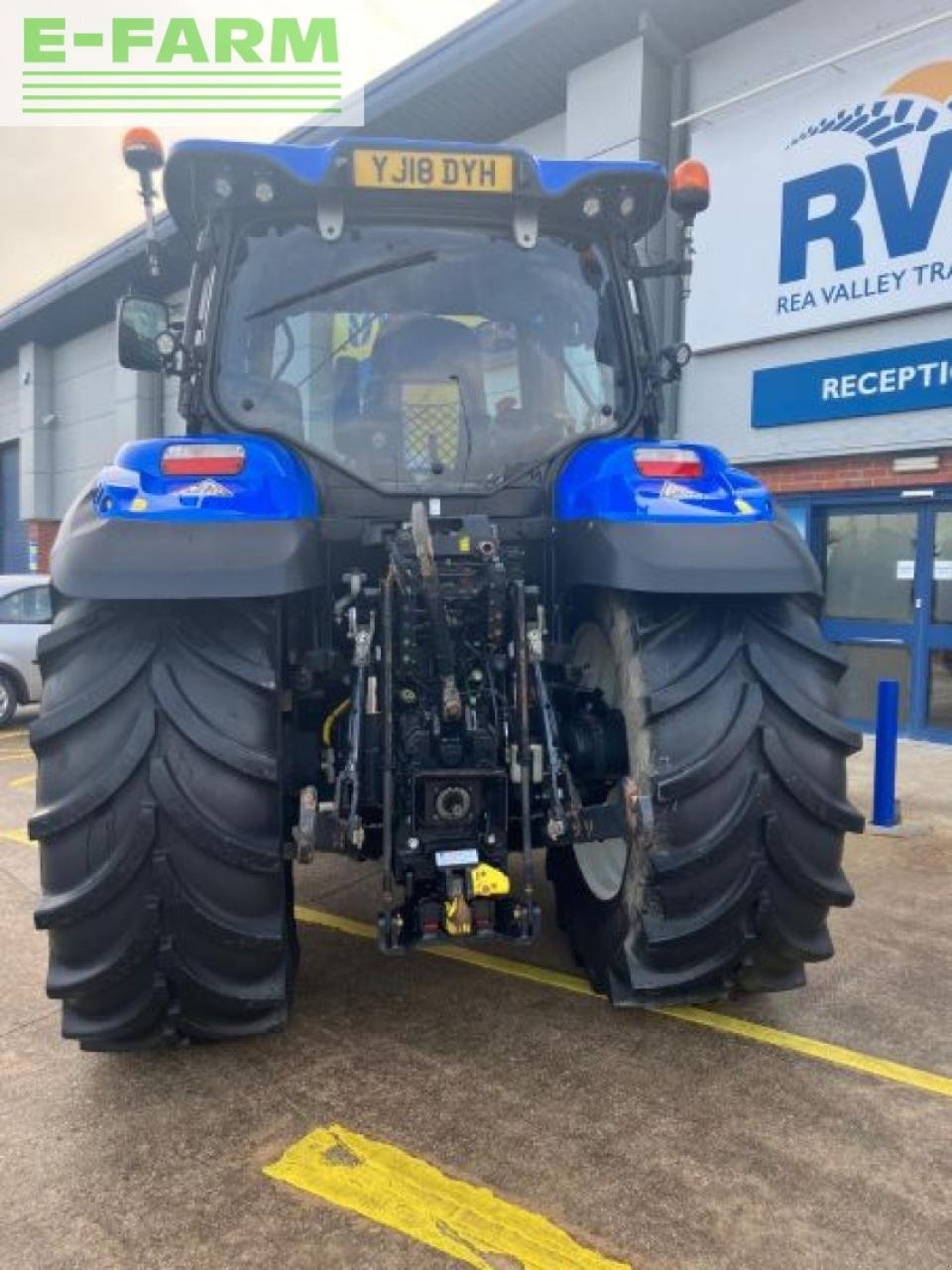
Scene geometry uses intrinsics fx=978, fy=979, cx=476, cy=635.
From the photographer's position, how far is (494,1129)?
102 inches

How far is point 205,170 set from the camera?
3.20 m

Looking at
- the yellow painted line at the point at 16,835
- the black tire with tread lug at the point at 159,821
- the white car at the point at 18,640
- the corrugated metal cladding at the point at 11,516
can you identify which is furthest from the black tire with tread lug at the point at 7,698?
the corrugated metal cladding at the point at 11,516

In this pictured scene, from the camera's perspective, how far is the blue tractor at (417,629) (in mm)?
2641

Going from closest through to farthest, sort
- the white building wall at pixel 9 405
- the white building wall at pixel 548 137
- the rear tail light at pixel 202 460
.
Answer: the rear tail light at pixel 202 460
the white building wall at pixel 548 137
the white building wall at pixel 9 405

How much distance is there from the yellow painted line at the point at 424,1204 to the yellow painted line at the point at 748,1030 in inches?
26.7

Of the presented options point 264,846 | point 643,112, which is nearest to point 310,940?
point 264,846

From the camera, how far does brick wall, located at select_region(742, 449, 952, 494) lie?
837 centimetres

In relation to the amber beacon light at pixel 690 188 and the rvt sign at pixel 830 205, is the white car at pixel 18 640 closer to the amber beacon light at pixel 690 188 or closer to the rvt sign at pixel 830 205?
the rvt sign at pixel 830 205

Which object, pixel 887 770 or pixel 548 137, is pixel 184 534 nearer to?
pixel 887 770

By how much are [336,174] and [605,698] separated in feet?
6.34

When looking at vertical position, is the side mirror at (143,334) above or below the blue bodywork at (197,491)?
above

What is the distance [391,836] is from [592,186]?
2311 mm

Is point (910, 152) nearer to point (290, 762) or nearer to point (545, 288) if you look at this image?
point (545, 288)

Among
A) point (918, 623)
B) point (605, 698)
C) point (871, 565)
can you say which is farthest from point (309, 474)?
point (871, 565)
